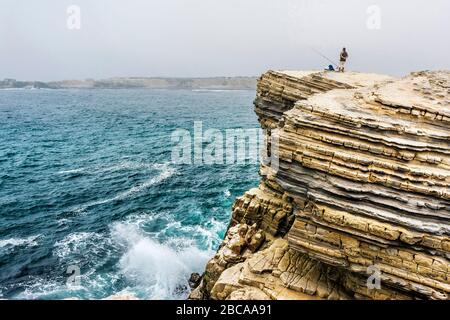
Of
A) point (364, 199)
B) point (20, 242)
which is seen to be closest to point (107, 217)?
point (20, 242)

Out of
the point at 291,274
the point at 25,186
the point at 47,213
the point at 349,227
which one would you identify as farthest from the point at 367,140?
the point at 25,186

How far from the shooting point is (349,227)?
16328 millimetres

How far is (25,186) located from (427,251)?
50.6 meters

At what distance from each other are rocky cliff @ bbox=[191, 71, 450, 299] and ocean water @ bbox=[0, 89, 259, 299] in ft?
47.6

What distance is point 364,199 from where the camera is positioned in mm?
16250

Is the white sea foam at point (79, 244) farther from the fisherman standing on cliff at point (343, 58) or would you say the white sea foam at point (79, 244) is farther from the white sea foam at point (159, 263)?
the fisherman standing on cliff at point (343, 58)

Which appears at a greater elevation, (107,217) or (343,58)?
(343,58)

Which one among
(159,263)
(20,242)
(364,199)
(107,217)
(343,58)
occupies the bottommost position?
(159,263)

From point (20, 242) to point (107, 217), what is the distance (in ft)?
29.4

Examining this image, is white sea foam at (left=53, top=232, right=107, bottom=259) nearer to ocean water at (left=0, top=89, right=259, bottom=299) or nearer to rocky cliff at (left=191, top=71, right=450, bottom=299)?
ocean water at (left=0, top=89, right=259, bottom=299)

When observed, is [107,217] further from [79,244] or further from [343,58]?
[343,58]

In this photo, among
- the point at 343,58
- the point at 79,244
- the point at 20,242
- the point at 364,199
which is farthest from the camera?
the point at 20,242

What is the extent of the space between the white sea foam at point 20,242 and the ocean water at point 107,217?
10cm

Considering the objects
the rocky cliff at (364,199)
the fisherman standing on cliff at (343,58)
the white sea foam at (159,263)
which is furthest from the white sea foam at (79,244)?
the fisherman standing on cliff at (343,58)
